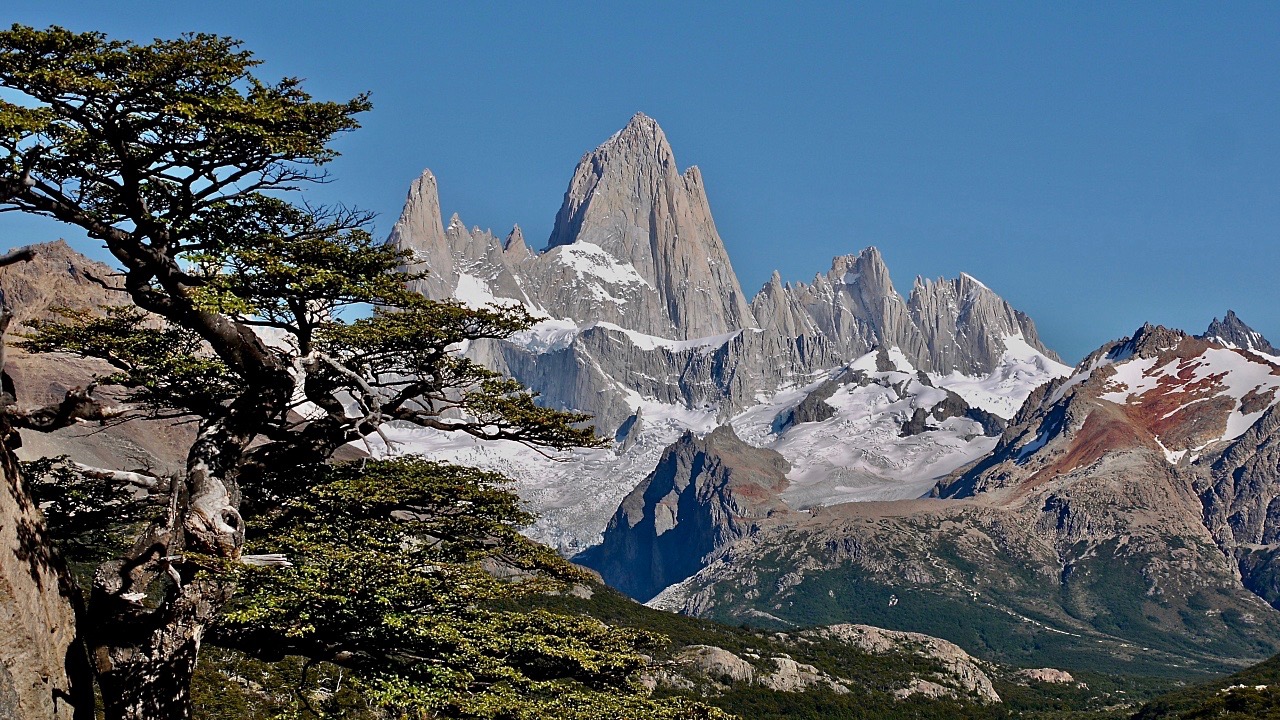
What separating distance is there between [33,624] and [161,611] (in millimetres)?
2901

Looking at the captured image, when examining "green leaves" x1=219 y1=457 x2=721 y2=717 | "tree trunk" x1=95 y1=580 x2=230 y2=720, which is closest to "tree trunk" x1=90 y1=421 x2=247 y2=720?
"tree trunk" x1=95 y1=580 x2=230 y2=720

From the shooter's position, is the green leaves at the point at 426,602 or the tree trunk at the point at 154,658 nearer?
the tree trunk at the point at 154,658

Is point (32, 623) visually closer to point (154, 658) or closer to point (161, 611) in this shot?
point (161, 611)

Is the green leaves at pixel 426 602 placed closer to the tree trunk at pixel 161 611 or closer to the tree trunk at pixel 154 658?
the tree trunk at pixel 154 658

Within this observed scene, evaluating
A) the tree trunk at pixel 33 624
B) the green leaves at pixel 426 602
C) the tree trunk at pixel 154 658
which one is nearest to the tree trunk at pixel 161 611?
the tree trunk at pixel 154 658

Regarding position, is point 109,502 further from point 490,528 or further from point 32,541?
point 490,528

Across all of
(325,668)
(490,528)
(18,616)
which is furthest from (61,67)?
(325,668)

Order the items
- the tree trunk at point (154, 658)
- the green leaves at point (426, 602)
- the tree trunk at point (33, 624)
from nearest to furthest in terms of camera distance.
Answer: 1. the tree trunk at point (33, 624)
2. the tree trunk at point (154, 658)
3. the green leaves at point (426, 602)

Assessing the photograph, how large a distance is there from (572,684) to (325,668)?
3098 centimetres

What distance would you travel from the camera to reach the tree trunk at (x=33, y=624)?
22609 mm

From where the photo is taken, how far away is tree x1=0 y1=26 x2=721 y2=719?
25.6 metres

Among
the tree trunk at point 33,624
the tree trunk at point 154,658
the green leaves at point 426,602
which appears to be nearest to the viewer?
the tree trunk at point 33,624

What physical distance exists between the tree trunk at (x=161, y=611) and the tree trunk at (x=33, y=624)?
0.61 m

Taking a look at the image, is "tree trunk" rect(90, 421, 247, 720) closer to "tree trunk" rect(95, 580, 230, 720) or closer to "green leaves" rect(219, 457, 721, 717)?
"tree trunk" rect(95, 580, 230, 720)
